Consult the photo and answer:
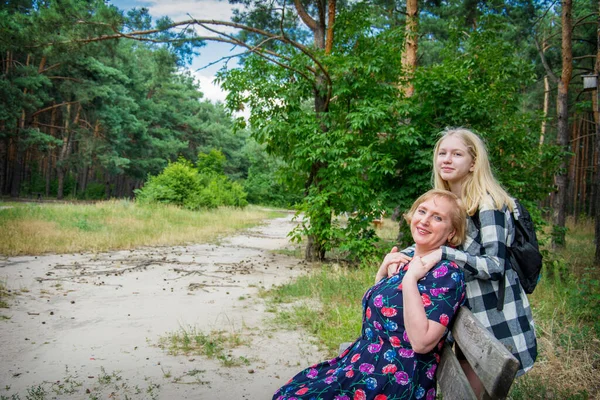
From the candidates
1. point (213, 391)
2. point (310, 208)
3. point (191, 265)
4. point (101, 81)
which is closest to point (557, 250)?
point (310, 208)

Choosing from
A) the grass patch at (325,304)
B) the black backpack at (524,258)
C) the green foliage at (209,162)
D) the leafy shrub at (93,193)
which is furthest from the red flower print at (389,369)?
the leafy shrub at (93,193)

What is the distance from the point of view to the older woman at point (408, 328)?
6.34 ft

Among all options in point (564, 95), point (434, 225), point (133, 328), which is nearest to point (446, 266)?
point (434, 225)

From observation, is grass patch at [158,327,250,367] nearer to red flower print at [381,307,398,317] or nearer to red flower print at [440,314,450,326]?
red flower print at [381,307,398,317]

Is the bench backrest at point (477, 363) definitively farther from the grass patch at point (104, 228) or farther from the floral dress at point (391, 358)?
the grass patch at point (104, 228)

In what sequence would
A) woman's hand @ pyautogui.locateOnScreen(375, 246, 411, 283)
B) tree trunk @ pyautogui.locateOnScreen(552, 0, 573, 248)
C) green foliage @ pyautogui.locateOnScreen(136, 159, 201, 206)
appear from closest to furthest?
woman's hand @ pyautogui.locateOnScreen(375, 246, 411, 283)
tree trunk @ pyautogui.locateOnScreen(552, 0, 573, 248)
green foliage @ pyautogui.locateOnScreen(136, 159, 201, 206)

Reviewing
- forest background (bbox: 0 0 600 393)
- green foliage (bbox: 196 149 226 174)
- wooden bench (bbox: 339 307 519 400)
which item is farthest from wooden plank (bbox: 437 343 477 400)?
green foliage (bbox: 196 149 226 174)

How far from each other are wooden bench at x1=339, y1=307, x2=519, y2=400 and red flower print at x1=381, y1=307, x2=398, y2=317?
301mm

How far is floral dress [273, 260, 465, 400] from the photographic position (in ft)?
6.49

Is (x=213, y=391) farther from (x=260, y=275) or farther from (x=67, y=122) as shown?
(x=67, y=122)

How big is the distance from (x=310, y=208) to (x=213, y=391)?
611 cm

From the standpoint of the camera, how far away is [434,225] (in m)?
2.20

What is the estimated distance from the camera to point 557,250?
41.9ft

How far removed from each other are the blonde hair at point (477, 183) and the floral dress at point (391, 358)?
49 cm
